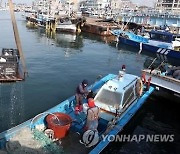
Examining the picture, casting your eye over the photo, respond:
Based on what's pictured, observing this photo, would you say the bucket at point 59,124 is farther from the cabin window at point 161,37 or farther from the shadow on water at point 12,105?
the cabin window at point 161,37

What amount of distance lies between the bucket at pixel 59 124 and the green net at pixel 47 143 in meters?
0.43

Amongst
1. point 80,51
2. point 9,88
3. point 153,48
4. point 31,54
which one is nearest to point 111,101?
point 9,88

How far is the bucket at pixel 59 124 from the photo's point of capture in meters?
9.02

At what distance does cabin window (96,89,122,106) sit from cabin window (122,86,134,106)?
379 millimetres

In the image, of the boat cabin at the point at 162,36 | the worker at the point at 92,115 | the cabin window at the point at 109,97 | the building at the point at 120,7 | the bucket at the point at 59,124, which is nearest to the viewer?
the worker at the point at 92,115

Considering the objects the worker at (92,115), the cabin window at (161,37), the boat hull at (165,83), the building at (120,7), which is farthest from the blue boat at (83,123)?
the building at (120,7)

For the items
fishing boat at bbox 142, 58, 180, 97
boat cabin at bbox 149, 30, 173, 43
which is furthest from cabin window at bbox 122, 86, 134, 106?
boat cabin at bbox 149, 30, 173, 43

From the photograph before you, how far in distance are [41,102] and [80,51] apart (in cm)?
1795

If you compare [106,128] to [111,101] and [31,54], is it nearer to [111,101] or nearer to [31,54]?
[111,101]

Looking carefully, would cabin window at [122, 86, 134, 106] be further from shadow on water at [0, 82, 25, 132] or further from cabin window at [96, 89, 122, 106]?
shadow on water at [0, 82, 25, 132]

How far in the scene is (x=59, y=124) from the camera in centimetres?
924

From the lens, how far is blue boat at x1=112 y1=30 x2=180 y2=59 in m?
29.6

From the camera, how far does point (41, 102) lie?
46.4 ft

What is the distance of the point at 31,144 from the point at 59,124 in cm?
138
